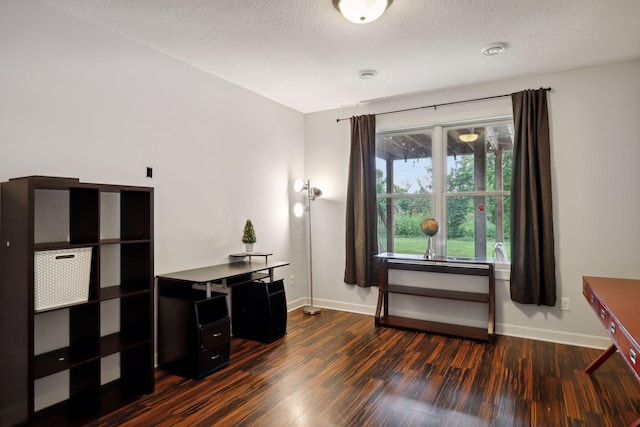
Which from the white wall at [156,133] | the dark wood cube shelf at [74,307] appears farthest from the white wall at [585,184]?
the dark wood cube shelf at [74,307]

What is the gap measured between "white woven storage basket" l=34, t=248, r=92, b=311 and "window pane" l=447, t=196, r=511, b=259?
349 centimetres

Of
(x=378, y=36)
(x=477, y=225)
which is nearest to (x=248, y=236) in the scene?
(x=378, y=36)

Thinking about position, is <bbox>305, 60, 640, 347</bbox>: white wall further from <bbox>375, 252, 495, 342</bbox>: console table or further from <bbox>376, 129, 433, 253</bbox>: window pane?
<bbox>376, 129, 433, 253</bbox>: window pane

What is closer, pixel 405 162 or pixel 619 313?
pixel 619 313

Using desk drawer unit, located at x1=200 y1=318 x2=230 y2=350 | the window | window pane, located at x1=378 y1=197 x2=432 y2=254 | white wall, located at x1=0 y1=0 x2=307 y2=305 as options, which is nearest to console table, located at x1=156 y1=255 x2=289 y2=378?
desk drawer unit, located at x1=200 y1=318 x2=230 y2=350

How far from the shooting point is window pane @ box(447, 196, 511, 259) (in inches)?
153

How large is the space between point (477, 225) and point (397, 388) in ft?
6.98

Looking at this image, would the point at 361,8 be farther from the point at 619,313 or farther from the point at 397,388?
the point at 397,388

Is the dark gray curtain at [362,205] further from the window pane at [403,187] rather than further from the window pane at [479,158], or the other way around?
the window pane at [479,158]

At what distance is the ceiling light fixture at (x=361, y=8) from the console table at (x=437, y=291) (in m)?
2.45

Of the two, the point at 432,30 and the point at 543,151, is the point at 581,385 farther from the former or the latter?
the point at 432,30

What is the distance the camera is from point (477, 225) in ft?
13.2

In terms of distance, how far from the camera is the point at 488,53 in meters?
3.10

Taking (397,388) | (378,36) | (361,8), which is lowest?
(397,388)
